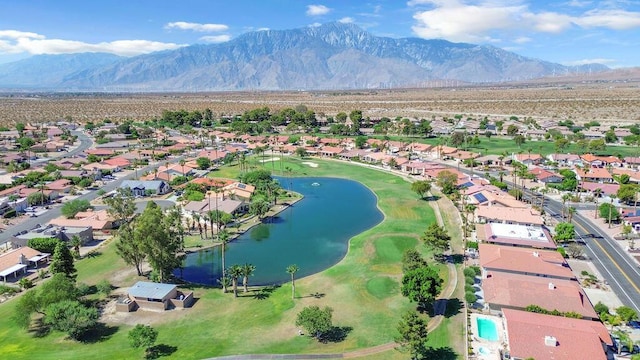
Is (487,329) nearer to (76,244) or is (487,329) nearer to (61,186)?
(76,244)

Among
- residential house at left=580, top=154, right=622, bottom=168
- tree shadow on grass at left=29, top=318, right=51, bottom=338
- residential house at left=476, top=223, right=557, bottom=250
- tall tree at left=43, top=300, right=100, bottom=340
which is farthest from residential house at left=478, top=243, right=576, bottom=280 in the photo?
residential house at left=580, top=154, right=622, bottom=168

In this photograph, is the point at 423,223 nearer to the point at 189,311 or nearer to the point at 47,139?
the point at 189,311

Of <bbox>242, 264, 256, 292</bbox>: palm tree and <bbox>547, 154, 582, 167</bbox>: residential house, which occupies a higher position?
<bbox>547, 154, 582, 167</bbox>: residential house

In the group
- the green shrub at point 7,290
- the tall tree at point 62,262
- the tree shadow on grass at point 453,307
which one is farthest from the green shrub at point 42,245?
the tree shadow on grass at point 453,307

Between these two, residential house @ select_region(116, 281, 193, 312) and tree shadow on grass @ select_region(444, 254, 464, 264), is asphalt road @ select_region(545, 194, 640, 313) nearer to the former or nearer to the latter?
tree shadow on grass @ select_region(444, 254, 464, 264)

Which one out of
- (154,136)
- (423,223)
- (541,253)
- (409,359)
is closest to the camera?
(409,359)

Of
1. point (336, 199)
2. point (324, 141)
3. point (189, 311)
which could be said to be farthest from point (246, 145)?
point (189, 311)
